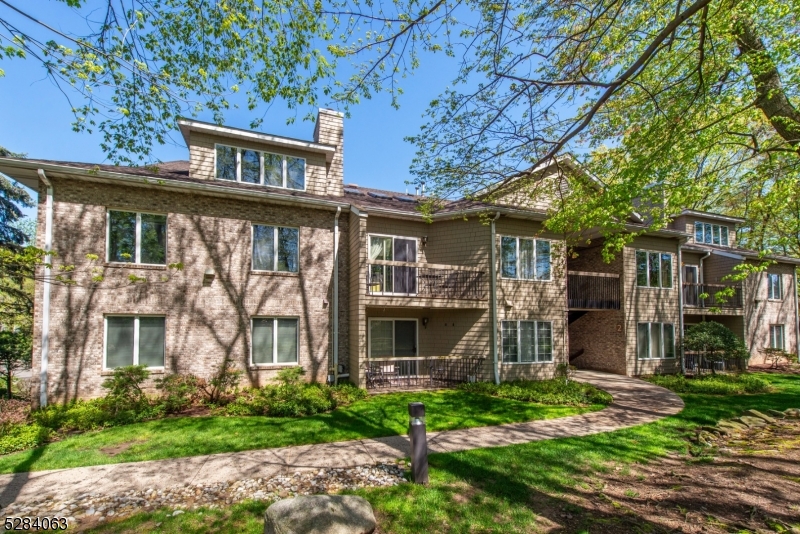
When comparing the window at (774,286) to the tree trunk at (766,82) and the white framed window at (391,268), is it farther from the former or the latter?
the white framed window at (391,268)

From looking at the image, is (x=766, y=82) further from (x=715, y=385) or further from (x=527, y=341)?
(x=715, y=385)

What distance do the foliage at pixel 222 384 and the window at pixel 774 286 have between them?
27461 mm

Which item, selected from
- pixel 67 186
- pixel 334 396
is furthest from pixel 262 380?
pixel 67 186

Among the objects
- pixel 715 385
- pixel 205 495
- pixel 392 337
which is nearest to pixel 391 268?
pixel 392 337

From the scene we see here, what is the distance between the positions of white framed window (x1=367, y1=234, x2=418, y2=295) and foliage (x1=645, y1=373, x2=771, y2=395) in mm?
9869

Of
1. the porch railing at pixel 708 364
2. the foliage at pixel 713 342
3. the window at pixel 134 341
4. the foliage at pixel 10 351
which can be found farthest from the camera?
the porch railing at pixel 708 364

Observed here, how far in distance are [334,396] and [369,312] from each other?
11.7 ft

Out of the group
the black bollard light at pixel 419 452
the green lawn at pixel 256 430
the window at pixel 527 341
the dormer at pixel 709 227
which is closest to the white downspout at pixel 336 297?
the green lawn at pixel 256 430

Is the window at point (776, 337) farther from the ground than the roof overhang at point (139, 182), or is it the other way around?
the roof overhang at point (139, 182)

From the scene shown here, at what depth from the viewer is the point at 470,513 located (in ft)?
14.4

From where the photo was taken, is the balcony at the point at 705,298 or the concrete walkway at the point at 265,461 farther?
the balcony at the point at 705,298

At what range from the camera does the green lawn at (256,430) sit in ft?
20.4

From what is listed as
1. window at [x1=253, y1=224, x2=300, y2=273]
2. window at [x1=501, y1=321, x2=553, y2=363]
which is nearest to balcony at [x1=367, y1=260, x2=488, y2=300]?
window at [x1=501, y1=321, x2=553, y2=363]

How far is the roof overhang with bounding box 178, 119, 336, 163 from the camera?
11.4 meters
